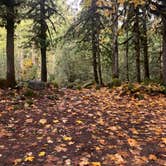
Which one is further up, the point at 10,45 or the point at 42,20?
the point at 42,20

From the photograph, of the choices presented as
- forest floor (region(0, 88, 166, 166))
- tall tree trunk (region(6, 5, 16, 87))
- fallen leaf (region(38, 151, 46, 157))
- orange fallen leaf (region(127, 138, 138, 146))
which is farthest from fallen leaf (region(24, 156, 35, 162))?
tall tree trunk (region(6, 5, 16, 87))

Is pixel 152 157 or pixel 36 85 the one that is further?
pixel 36 85

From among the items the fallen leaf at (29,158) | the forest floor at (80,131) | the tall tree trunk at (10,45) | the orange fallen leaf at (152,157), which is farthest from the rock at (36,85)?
the orange fallen leaf at (152,157)

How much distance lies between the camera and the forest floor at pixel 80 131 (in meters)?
5.77

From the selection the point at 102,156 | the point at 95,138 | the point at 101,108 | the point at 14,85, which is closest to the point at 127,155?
the point at 102,156

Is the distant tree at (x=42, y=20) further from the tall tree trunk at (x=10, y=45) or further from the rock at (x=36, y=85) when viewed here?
the rock at (x=36, y=85)

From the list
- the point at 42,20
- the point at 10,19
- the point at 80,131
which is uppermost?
the point at 42,20

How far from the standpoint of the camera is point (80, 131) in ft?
23.8

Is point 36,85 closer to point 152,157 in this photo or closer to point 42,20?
point 152,157

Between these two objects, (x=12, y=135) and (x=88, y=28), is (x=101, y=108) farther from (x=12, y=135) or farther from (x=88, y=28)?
(x=88, y=28)

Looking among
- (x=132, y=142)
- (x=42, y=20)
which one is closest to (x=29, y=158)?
(x=132, y=142)

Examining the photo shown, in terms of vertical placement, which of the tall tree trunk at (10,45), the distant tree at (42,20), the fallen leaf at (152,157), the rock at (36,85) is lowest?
the fallen leaf at (152,157)

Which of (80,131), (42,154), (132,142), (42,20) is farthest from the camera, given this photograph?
(42,20)

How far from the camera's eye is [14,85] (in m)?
13.1
